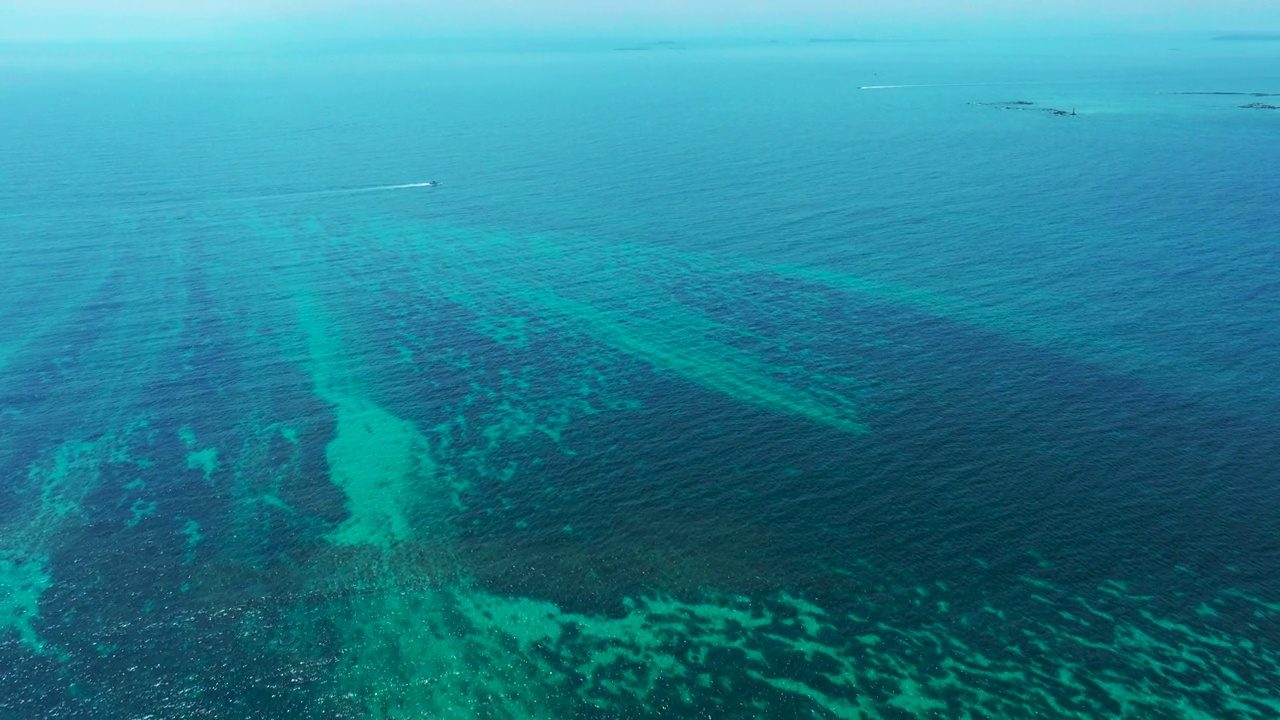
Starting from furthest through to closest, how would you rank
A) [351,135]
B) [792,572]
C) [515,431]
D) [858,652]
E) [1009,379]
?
[351,135]
[1009,379]
[515,431]
[792,572]
[858,652]

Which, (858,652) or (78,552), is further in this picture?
(78,552)

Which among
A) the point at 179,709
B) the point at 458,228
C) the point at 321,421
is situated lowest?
the point at 179,709

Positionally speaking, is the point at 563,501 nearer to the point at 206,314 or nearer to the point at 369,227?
the point at 206,314

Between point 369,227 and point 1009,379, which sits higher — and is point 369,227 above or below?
above

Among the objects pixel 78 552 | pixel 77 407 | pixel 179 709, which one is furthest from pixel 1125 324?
pixel 77 407

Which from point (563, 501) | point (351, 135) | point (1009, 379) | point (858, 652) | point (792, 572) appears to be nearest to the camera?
point (858, 652)

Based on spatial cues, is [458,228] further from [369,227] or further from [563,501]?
[563,501]

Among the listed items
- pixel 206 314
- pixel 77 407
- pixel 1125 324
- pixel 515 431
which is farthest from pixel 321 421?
pixel 1125 324
